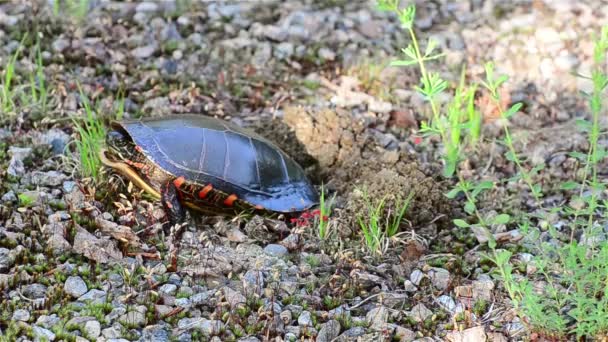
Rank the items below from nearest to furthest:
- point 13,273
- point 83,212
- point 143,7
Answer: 1. point 13,273
2. point 83,212
3. point 143,7

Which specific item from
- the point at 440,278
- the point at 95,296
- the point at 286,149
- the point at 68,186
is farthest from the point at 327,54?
the point at 95,296

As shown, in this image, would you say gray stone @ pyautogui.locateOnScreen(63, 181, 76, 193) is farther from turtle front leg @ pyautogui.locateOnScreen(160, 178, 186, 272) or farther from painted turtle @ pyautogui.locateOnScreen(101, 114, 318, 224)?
turtle front leg @ pyautogui.locateOnScreen(160, 178, 186, 272)

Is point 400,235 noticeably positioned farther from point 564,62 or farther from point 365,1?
point 365,1

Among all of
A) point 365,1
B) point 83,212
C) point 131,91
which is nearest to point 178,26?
point 131,91

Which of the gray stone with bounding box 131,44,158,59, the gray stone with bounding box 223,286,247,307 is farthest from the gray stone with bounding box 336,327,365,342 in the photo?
the gray stone with bounding box 131,44,158,59

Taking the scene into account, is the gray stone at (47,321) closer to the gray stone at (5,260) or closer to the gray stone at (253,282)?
the gray stone at (5,260)

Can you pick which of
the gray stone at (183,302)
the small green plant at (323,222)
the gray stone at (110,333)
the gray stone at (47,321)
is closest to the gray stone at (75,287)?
the gray stone at (47,321)
